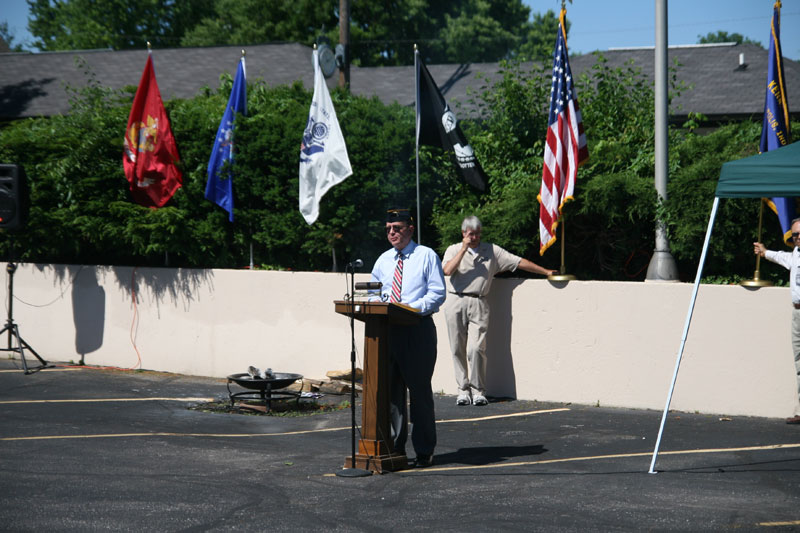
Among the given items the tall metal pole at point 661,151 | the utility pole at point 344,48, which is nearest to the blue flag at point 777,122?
the tall metal pole at point 661,151

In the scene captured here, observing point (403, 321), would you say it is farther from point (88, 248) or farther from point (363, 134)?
point (88, 248)

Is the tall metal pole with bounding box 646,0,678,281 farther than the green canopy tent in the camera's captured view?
Yes

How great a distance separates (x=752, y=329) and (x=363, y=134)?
5.96 meters

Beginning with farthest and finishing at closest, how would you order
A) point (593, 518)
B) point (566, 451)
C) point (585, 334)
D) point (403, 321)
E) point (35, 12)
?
point (35, 12) < point (585, 334) < point (566, 451) < point (403, 321) < point (593, 518)

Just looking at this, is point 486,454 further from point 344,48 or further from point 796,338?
point 344,48

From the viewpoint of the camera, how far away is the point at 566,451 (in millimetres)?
8148

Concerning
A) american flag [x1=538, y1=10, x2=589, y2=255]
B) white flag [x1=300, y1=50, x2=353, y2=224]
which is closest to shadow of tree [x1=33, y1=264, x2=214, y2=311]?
white flag [x1=300, y1=50, x2=353, y2=224]

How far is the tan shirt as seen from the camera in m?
10.7

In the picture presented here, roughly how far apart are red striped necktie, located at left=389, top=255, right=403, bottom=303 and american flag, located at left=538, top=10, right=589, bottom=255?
12.7 ft

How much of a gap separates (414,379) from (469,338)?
3390 millimetres

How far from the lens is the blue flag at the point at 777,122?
10.2 meters

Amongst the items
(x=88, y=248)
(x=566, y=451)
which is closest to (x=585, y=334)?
(x=566, y=451)

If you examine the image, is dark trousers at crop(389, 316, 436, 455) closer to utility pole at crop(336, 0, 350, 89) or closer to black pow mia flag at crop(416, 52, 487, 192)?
black pow mia flag at crop(416, 52, 487, 192)

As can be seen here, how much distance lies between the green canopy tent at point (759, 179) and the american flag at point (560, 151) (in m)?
3.54
